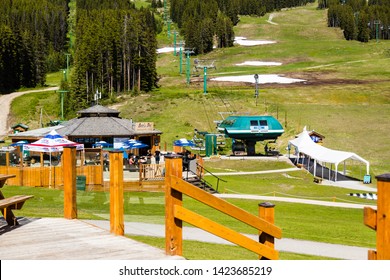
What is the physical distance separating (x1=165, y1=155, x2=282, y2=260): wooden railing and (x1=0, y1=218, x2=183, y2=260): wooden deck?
15.2 inches

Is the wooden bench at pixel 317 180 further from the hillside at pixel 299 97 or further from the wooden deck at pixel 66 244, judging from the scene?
the wooden deck at pixel 66 244

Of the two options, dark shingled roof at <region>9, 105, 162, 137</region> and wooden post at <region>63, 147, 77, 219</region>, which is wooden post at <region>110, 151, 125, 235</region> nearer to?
wooden post at <region>63, 147, 77, 219</region>

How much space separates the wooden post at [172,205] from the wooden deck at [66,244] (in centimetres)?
17

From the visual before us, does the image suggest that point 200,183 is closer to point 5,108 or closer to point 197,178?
point 197,178

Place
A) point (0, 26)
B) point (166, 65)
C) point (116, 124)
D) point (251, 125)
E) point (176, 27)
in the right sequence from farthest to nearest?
point (176, 27)
point (166, 65)
point (0, 26)
point (251, 125)
point (116, 124)

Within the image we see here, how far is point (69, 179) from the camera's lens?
1072 cm

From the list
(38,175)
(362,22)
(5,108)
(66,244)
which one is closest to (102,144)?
(38,175)

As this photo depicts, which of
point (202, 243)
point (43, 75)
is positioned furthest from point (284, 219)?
point (43, 75)

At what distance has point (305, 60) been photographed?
4094 inches

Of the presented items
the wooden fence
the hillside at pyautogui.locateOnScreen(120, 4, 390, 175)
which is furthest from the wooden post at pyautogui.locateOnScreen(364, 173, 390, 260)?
the hillside at pyautogui.locateOnScreen(120, 4, 390, 175)

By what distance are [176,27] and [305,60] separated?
66.1 m

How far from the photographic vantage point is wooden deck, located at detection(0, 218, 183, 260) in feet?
25.7

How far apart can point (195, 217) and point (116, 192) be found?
253cm

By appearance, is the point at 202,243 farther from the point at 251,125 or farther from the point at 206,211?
the point at 251,125
